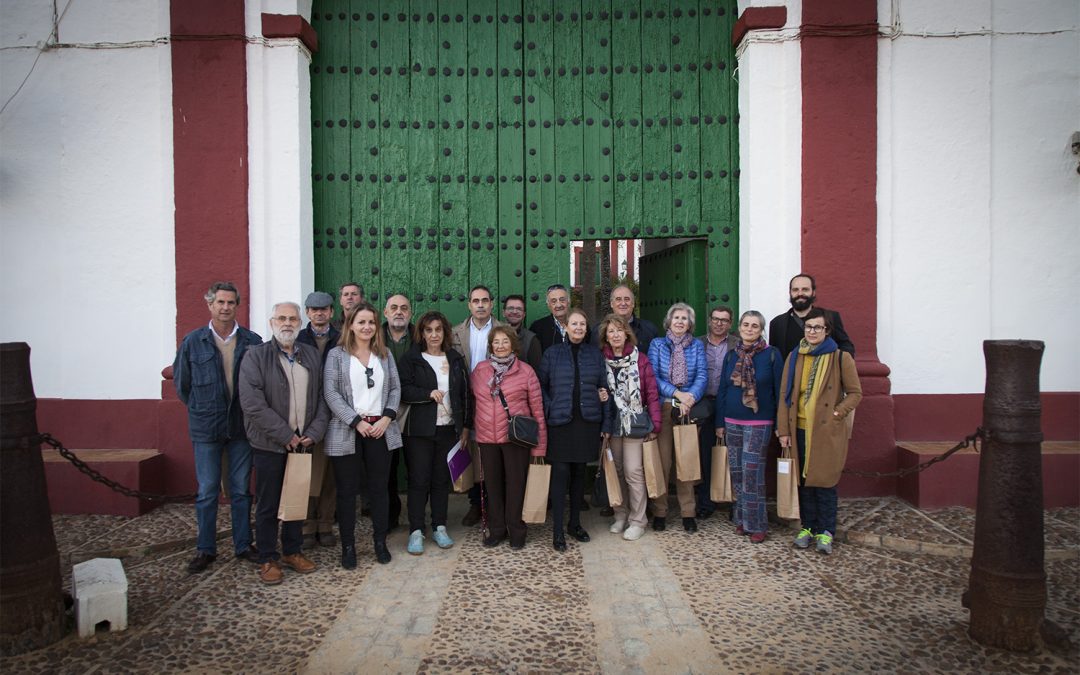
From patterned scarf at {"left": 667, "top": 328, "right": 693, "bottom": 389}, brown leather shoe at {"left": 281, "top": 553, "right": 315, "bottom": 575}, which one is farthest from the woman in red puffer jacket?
brown leather shoe at {"left": 281, "top": 553, "right": 315, "bottom": 575}

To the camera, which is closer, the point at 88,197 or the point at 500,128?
the point at 88,197

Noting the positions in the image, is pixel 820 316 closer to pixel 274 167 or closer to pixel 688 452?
pixel 688 452

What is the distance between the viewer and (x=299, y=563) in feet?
11.9

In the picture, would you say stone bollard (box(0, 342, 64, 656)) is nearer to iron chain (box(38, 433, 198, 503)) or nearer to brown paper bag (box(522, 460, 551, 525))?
iron chain (box(38, 433, 198, 503))

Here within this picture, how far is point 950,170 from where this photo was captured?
189 inches

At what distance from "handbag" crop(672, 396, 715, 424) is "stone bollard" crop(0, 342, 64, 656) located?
11.1 ft

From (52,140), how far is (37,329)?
143cm

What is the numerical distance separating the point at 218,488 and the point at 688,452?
9.41 ft

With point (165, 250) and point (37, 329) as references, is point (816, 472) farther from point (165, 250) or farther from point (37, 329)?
point (37, 329)

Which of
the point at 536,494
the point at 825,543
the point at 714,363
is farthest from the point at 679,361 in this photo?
the point at 825,543

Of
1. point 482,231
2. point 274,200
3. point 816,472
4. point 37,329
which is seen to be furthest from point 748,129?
point 37,329

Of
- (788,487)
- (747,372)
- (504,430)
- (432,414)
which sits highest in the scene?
(747,372)

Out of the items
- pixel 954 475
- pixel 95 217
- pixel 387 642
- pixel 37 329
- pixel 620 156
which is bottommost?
pixel 387 642

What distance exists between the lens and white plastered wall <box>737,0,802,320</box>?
4898mm
